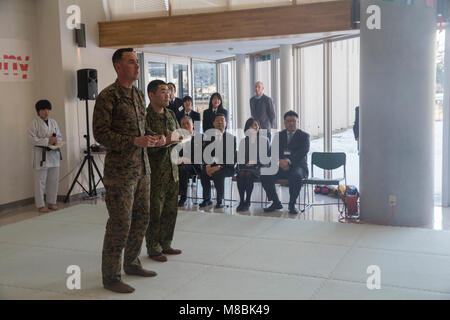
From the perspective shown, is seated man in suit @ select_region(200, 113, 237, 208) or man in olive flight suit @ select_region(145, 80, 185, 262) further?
seated man in suit @ select_region(200, 113, 237, 208)

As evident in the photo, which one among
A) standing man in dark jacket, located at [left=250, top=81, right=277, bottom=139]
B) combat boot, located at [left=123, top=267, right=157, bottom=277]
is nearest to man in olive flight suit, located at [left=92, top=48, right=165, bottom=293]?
combat boot, located at [left=123, top=267, right=157, bottom=277]

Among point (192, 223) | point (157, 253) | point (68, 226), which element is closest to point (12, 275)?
point (157, 253)

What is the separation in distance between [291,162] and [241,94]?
4151 millimetres

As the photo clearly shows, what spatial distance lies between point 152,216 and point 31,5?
508 cm

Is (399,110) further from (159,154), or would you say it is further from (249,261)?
(159,154)

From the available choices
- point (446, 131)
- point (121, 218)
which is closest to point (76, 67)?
point (121, 218)

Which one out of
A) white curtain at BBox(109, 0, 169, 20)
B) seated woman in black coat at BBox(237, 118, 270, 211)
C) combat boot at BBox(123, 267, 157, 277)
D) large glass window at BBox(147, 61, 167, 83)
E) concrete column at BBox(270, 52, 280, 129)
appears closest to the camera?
combat boot at BBox(123, 267, 157, 277)

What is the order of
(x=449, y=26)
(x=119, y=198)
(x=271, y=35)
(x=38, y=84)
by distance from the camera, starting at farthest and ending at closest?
(x=38, y=84) → (x=271, y=35) → (x=449, y=26) → (x=119, y=198)

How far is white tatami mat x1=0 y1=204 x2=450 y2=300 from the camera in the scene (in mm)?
3516

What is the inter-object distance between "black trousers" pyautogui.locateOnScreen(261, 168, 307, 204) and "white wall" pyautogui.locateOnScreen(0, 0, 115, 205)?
3.41 meters

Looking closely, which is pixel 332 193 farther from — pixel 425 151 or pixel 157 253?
pixel 157 253

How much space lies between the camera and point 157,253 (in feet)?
14.1

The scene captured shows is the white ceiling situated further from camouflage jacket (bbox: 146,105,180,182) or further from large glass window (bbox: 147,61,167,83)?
camouflage jacket (bbox: 146,105,180,182)

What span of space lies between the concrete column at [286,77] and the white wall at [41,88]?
11.3 feet
